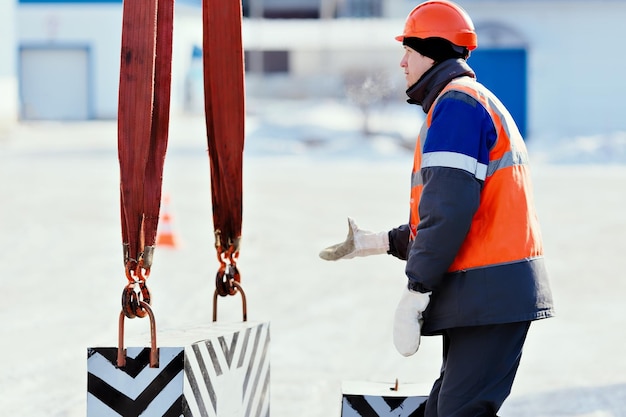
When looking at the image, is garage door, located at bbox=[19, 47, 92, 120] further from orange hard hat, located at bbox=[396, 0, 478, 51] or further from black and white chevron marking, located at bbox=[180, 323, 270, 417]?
orange hard hat, located at bbox=[396, 0, 478, 51]

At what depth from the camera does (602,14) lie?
31750mm

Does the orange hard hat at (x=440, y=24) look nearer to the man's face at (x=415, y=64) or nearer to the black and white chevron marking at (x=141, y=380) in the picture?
the man's face at (x=415, y=64)

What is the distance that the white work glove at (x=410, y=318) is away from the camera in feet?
11.7

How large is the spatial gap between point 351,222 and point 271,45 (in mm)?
Answer: 49237

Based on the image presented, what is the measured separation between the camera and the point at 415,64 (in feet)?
12.5

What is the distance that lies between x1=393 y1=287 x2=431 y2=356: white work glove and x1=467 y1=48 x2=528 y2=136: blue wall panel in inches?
1120

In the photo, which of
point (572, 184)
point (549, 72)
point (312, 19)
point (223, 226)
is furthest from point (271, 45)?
point (223, 226)

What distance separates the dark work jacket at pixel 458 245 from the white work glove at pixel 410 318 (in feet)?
0.12

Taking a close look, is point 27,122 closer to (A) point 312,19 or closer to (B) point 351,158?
(B) point 351,158

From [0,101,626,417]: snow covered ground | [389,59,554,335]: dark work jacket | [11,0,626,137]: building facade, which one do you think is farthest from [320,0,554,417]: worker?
[11,0,626,137]: building facade

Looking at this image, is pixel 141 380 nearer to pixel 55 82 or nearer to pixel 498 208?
pixel 498 208

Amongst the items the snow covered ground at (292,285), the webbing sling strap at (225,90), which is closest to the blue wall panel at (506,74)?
the snow covered ground at (292,285)

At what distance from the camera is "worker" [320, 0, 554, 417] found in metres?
3.46

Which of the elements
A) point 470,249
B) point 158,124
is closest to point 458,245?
point 470,249
